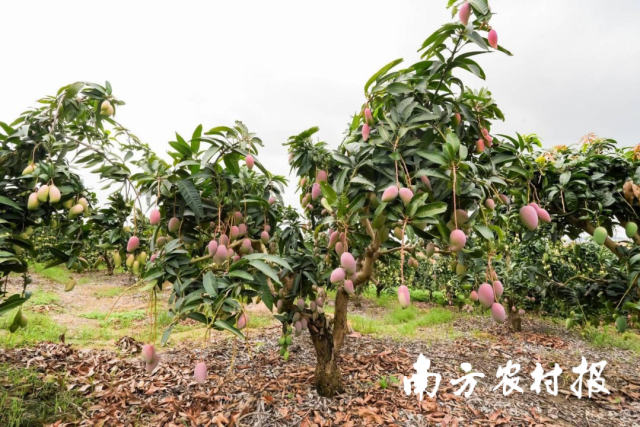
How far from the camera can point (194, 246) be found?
4.89 ft

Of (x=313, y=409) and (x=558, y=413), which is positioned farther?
(x=558, y=413)

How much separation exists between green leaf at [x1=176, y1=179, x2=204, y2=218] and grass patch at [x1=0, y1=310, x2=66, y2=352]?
2868 mm

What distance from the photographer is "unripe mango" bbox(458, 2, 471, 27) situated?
1007mm

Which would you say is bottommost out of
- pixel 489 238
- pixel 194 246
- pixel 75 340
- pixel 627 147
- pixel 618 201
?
pixel 75 340

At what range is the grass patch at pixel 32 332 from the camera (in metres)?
2.98

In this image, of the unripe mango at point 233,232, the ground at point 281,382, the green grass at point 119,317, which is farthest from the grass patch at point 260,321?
the unripe mango at point 233,232

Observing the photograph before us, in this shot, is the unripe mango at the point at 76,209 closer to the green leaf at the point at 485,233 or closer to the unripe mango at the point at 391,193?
the unripe mango at the point at 391,193

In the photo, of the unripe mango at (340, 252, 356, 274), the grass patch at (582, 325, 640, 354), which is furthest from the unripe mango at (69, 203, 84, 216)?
the grass patch at (582, 325, 640, 354)

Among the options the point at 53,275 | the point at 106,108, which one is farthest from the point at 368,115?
the point at 53,275

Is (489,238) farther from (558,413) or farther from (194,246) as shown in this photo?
(558,413)

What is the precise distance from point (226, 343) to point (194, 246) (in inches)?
70.7

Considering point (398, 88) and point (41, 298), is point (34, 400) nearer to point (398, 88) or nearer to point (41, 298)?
point (398, 88)

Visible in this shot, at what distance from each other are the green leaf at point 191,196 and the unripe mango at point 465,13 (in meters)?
1.00

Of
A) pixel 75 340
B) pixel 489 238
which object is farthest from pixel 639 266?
pixel 75 340
